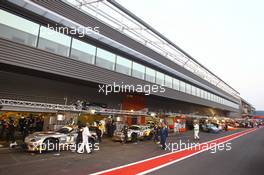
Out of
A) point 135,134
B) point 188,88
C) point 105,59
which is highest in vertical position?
point 105,59

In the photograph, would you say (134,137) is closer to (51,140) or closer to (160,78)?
(51,140)

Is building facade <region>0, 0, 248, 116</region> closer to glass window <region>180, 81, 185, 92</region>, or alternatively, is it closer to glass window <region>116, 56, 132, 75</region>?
glass window <region>116, 56, 132, 75</region>

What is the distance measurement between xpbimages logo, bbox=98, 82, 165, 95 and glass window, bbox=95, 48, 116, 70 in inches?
72.5

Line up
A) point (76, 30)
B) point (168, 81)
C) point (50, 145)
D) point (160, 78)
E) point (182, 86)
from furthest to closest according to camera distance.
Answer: point (182, 86)
point (168, 81)
point (160, 78)
point (76, 30)
point (50, 145)

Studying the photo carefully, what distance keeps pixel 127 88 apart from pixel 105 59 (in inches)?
154

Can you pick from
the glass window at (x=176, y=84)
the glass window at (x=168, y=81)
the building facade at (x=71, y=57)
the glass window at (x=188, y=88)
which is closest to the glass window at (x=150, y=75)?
the building facade at (x=71, y=57)

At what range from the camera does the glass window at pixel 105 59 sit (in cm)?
1738

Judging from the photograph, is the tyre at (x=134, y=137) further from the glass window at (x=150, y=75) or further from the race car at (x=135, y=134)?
the glass window at (x=150, y=75)

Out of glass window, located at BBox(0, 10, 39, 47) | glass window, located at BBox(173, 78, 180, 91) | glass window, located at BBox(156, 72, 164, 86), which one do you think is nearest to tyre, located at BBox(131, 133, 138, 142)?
glass window, located at BBox(156, 72, 164, 86)

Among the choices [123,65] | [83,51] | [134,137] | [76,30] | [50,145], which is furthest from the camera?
[123,65]

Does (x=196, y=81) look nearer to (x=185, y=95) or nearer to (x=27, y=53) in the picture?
(x=185, y=95)

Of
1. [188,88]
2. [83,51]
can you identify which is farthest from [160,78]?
[83,51]

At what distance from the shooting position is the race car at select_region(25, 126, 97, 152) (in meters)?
10.2

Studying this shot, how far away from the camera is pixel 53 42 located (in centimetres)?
1384
